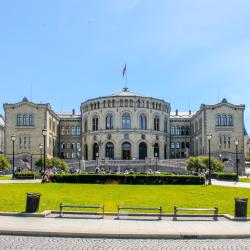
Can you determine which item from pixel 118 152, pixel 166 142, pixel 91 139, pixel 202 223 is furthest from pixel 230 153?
pixel 202 223

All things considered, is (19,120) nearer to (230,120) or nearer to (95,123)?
(95,123)

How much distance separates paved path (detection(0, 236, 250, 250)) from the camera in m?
13.3

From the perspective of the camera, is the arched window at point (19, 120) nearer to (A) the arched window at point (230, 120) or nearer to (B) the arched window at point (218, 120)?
(B) the arched window at point (218, 120)

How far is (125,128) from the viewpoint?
97.6 metres

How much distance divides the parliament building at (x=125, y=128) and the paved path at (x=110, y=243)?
74951 millimetres

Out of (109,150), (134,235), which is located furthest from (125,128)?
(134,235)

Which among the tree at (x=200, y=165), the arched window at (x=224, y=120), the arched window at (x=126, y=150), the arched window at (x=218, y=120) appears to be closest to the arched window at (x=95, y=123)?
the arched window at (x=126, y=150)

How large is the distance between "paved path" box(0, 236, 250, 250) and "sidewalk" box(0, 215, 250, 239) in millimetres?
401

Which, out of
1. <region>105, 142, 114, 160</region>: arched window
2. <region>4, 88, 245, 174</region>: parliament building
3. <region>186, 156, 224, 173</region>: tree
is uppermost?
<region>4, 88, 245, 174</region>: parliament building

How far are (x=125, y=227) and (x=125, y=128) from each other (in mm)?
81466

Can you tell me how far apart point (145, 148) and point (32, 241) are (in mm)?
84995

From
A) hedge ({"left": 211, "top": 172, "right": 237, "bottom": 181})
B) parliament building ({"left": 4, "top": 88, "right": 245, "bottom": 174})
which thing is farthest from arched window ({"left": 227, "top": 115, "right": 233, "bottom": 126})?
hedge ({"left": 211, "top": 172, "right": 237, "bottom": 181})

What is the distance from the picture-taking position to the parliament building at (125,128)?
92000 mm

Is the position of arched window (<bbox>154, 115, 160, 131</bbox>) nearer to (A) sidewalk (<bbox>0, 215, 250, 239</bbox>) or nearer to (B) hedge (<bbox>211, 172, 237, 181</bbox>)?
(B) hedge (<bbox>211, 172, 237, 181</bbox>)
